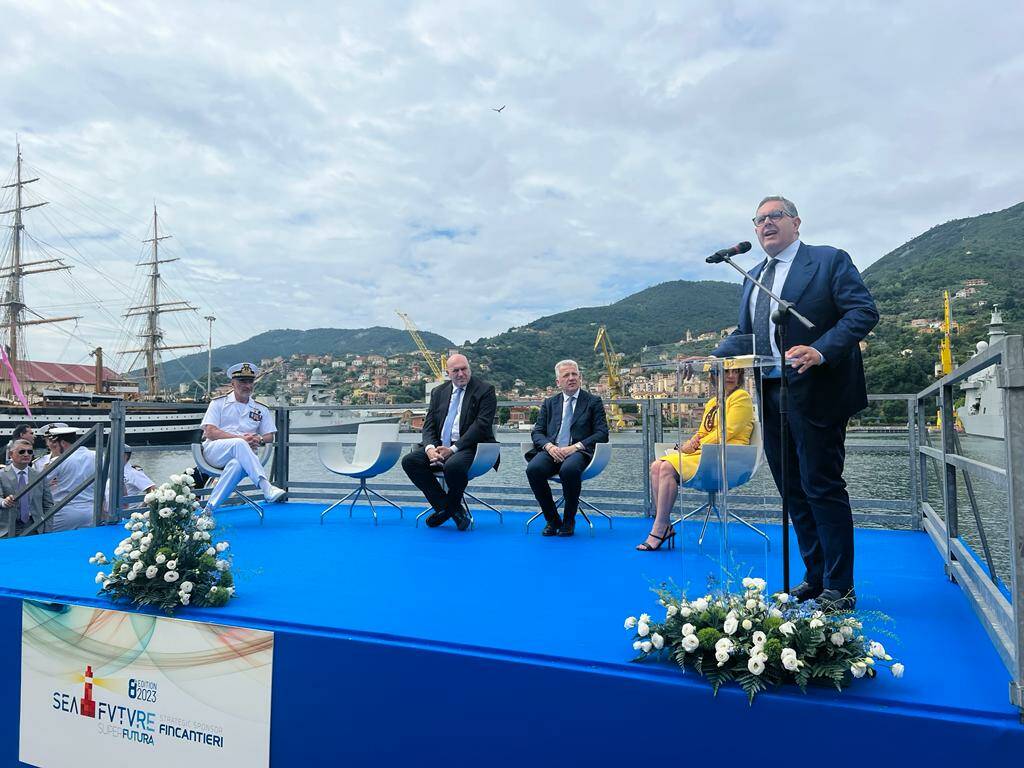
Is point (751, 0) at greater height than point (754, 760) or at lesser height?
greater

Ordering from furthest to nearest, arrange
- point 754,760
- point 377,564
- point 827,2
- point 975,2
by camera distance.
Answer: point 975,2 → point 827,2 → point 377,564 → point 754,760

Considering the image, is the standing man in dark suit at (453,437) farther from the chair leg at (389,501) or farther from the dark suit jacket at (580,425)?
the chair leg at (389,501)

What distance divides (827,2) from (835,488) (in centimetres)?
724

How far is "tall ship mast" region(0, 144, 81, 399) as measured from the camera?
4494 centimetres

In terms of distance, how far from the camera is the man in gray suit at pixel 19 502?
4.82 m

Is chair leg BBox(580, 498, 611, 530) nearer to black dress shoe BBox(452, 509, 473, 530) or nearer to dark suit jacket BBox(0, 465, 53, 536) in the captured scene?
black dress shoe BBox(452, 509, 473, 530)

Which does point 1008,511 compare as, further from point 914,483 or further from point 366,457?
point 366,457

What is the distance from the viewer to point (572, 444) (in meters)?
4.40

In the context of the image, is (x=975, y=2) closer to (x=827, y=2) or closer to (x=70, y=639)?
(x=827, y=2)

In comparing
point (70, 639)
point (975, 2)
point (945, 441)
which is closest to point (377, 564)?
point (70, 639)

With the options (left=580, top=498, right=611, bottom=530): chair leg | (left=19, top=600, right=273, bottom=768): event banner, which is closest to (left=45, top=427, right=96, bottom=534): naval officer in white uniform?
(left=19, top=600, right=273, bottom=768): event banner

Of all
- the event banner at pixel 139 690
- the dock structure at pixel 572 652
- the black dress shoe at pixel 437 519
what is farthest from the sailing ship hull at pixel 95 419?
the dock structure at pixel 572 652

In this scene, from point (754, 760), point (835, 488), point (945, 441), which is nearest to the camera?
point (754, 760)

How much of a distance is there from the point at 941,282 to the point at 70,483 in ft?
59.3
